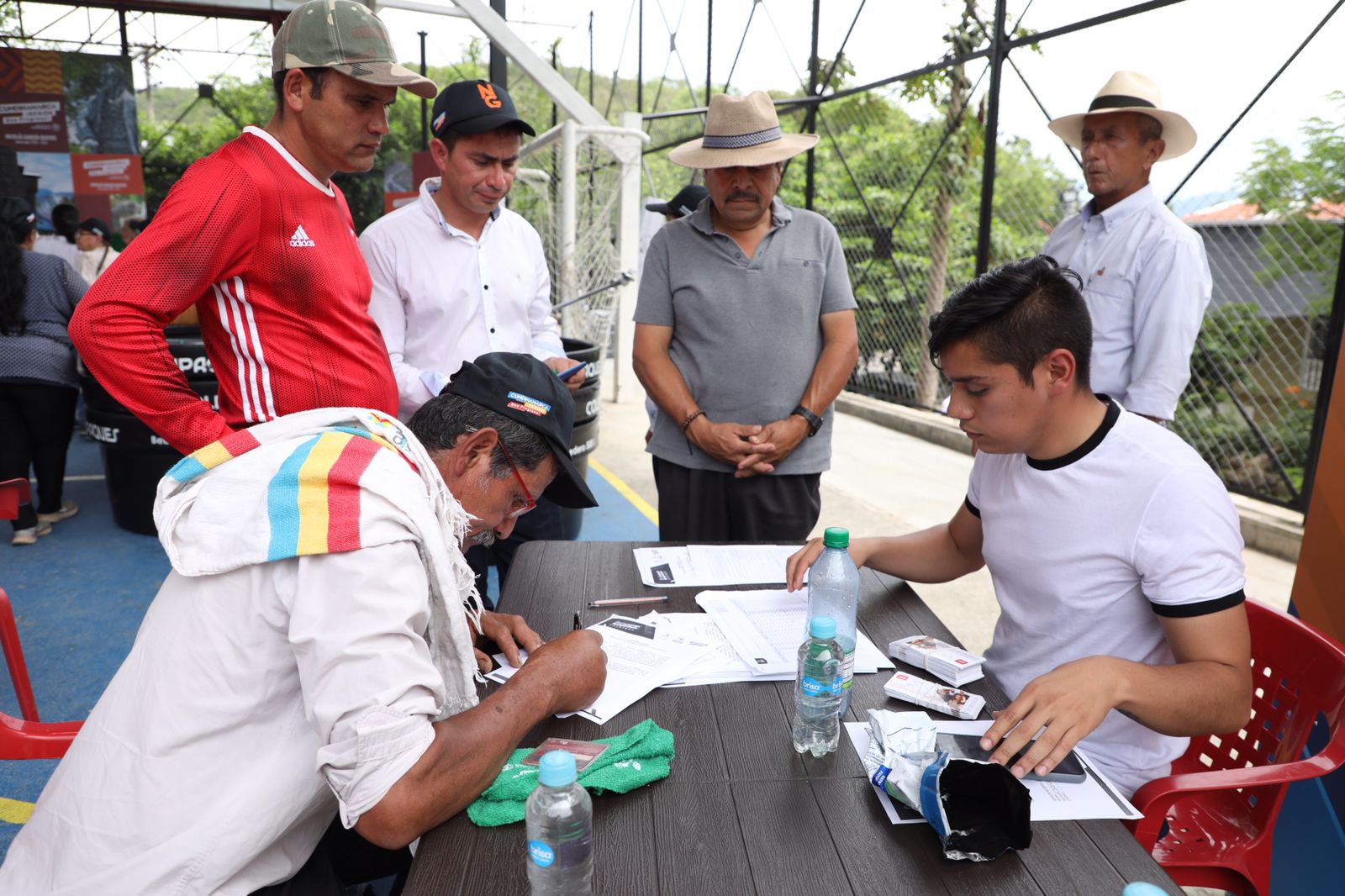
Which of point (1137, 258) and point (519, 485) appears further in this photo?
point (1137, 258)

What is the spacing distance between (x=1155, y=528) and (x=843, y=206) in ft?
28.3

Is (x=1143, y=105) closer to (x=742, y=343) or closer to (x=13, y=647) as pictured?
(x=742, y=343)

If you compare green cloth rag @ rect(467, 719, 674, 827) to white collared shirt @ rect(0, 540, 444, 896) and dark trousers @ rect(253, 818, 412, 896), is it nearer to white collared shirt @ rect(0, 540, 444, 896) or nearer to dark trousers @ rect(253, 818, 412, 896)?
white collared shirt @ rect(0, 540, 444, 896)

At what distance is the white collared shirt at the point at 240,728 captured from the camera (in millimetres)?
1025

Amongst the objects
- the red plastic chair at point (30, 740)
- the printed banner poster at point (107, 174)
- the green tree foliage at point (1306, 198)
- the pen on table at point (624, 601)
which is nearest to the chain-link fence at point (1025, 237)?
the green tree foliage at point (1306, 198)

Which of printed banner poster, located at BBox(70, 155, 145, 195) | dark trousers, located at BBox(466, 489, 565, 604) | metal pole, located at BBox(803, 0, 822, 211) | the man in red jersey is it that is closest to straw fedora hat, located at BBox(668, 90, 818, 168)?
the man in red jersey

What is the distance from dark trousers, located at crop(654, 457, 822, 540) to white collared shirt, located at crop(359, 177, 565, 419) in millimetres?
687

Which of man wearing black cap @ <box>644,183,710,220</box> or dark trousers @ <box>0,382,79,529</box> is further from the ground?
man wearing black cap @ <box>644,183,710,220</box>

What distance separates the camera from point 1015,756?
1.23 meters

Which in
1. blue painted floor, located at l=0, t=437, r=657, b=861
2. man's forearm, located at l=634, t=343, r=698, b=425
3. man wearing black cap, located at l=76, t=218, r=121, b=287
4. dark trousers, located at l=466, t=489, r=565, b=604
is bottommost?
blue painted floor, located at l=0, t=437, r=657, b=861

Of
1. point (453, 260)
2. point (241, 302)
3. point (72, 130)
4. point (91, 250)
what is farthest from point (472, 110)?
point (72, 130)

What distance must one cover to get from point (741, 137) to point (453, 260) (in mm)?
911

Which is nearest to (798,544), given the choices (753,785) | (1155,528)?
(1155,528)

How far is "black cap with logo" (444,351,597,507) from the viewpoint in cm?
133
